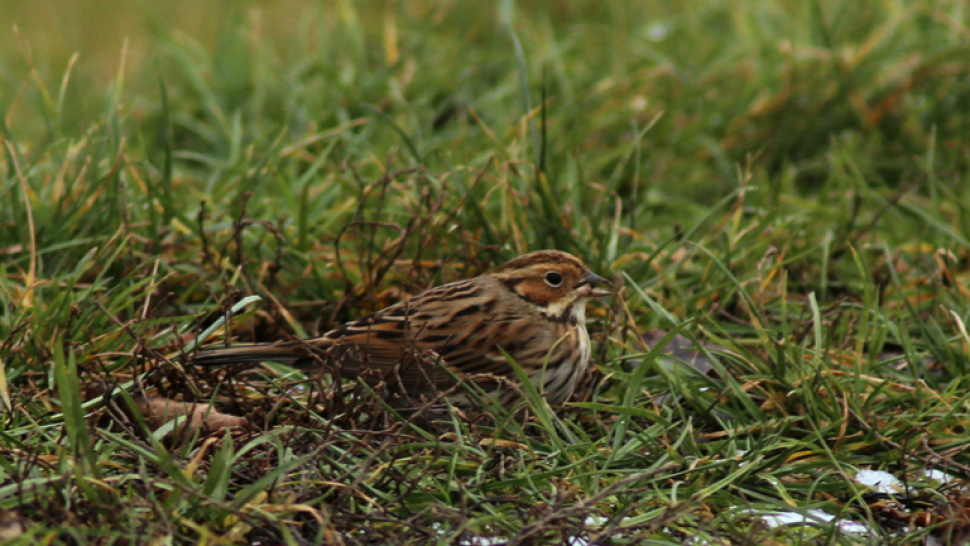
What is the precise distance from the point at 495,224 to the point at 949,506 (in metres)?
2.35

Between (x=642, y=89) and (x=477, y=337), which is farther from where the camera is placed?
(x=642, y=89)

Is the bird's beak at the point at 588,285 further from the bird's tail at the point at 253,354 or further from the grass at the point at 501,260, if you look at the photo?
the bird's tail at the point at 253,354

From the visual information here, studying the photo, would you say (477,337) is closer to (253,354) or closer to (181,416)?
(253,354)

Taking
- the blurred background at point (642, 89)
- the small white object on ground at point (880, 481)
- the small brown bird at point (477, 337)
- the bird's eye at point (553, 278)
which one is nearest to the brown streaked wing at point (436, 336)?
the small brown bird at point (477, 337)

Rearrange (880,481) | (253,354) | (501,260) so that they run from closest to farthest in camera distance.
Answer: (880,481) → (253,354) → (501,260)

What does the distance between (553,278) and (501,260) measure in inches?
21.9

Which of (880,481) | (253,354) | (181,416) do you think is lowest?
(880,481)

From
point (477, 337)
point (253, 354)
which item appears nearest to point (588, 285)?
point (477, 337)

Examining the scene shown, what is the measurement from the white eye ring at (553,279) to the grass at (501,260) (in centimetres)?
27

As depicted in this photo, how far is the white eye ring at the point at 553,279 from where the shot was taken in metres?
4.68

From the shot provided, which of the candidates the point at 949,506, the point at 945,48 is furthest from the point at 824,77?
the point at 949,506

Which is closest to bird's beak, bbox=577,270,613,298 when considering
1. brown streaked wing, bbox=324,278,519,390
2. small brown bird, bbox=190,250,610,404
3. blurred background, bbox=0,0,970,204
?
small brown bird, bbox=190,250,610,404

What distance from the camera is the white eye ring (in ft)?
15.3

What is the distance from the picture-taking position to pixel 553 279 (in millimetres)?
4688
